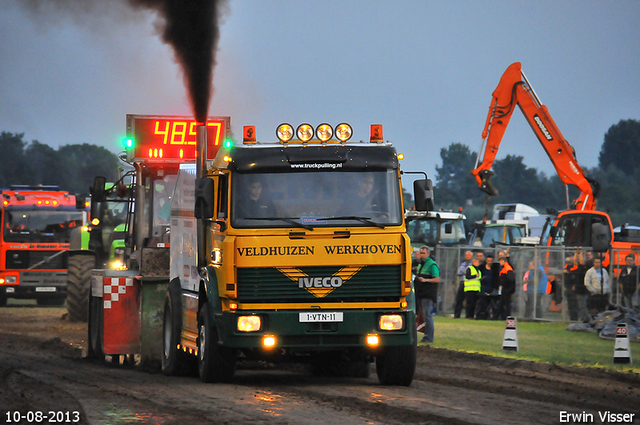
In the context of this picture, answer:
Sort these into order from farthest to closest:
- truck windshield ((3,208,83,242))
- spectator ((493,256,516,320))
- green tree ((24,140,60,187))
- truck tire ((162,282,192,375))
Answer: green tree ((24,140,60,187)), truck windshield ((3,208,83,242)), spectator ((493,256,516,320)), truck tire ((162,282,192,375))

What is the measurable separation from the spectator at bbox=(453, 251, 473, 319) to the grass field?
170cm

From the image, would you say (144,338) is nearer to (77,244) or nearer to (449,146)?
(77,244)

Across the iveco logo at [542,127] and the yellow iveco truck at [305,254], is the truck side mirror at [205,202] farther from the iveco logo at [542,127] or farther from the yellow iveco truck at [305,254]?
the iveco logo at [542,127]

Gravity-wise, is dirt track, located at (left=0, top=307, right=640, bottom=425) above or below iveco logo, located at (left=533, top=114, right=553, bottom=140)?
below

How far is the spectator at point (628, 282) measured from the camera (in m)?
25.4

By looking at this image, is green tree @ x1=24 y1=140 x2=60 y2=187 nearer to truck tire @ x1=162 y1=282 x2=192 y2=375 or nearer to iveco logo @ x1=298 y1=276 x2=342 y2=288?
truck tire @ x1=162 y1=282 x2=192 y2=375

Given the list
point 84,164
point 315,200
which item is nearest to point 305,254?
point 315,200

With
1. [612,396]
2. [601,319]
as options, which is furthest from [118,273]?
[601,319]

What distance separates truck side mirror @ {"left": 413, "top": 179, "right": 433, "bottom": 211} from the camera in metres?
12.7

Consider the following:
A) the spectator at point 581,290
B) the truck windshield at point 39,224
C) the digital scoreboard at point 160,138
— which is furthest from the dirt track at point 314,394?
the truck windshield at point 39,224

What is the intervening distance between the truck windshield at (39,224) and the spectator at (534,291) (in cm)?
1474

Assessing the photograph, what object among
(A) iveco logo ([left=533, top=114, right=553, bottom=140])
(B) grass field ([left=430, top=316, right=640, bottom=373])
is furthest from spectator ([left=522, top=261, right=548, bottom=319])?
(A) iveco logo ([left=533, top=114, right=553, bottom=140])

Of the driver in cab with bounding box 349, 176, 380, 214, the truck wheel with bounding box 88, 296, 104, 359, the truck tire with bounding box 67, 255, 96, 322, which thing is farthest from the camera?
the truck tire with bounding box 67, 255, 96, 322

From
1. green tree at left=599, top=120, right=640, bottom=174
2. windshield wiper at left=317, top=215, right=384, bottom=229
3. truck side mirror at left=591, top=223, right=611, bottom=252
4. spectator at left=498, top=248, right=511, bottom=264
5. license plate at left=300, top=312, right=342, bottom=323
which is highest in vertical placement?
Answer: green tree at left=599, top=120, right=640, bottom=174
